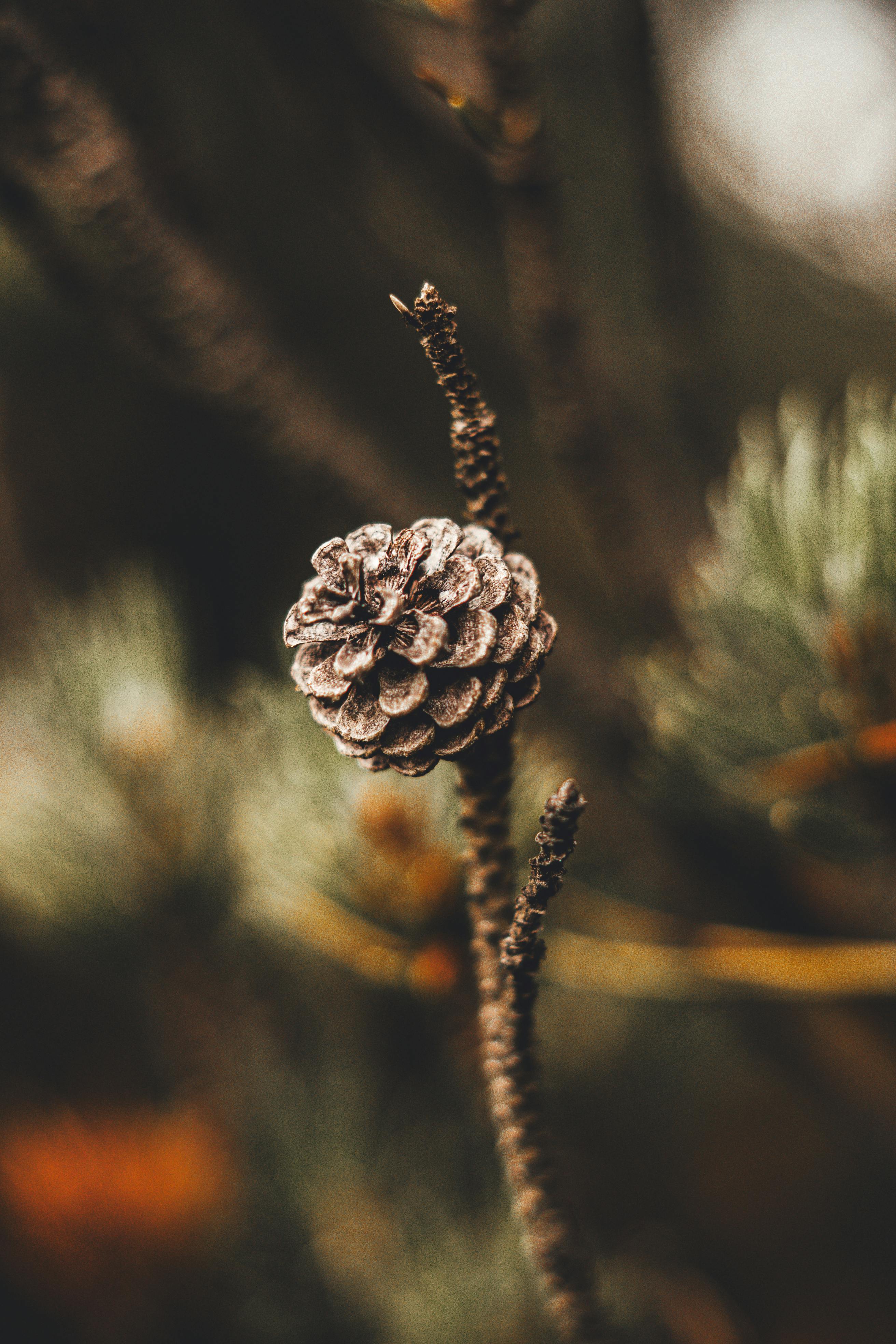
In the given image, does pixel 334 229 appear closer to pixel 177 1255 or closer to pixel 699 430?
pixel 699 430

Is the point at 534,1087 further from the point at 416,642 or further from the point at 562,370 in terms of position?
the point at 562,370

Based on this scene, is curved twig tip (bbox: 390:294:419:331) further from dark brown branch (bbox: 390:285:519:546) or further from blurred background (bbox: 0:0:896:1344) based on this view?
blurred background (bbox: 0:0:896:1344)

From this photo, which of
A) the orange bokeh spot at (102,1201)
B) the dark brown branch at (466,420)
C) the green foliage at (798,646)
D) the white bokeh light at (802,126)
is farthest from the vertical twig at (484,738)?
the white bokeh light at (802,126)

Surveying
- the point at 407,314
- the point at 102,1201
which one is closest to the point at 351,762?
the point at 407,314

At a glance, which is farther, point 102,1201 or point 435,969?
point 102,1201

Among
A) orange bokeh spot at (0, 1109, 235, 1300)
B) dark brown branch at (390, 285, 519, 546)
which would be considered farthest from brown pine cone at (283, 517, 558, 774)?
orange bokeh spot at (0, 1109, 235, 1300)

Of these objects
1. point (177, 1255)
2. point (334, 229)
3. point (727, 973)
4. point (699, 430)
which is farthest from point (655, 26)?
point (177, 1255)

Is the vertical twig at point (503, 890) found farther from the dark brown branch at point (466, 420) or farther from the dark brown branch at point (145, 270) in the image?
the dark brown branch at point (145, 270)
